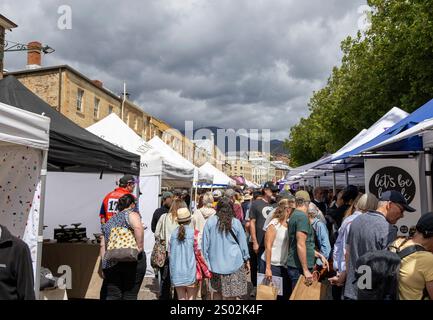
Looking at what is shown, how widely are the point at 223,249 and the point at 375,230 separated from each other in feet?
6.88

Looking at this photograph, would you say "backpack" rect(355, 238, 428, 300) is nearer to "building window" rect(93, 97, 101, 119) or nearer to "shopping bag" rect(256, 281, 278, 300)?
"shopping bag" rect(256, 281, 278, 300)

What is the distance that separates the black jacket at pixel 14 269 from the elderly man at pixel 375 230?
2701mm

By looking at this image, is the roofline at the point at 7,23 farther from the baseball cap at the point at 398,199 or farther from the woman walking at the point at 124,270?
the baseball cap at the point at 398,199

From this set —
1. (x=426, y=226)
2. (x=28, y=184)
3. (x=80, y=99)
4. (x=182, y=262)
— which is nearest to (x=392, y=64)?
(x=182, y=262)

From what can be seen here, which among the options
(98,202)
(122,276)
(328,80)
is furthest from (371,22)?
(328,80)

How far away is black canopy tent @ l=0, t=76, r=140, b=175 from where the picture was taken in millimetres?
4387

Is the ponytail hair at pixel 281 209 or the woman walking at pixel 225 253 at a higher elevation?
the ponytail hair at pixel 281 209

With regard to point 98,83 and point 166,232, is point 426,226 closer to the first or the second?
point 166,232

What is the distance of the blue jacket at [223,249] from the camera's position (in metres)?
5.07

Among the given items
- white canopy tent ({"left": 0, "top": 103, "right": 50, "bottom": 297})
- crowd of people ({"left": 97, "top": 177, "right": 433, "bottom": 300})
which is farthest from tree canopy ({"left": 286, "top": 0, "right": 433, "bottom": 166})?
white canopy tent ({"left": 0, "top": 103, "right": 50, "bottom": 297})

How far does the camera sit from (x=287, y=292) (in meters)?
4.98

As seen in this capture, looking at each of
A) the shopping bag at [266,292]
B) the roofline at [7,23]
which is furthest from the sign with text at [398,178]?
the roofline at [7,23]
